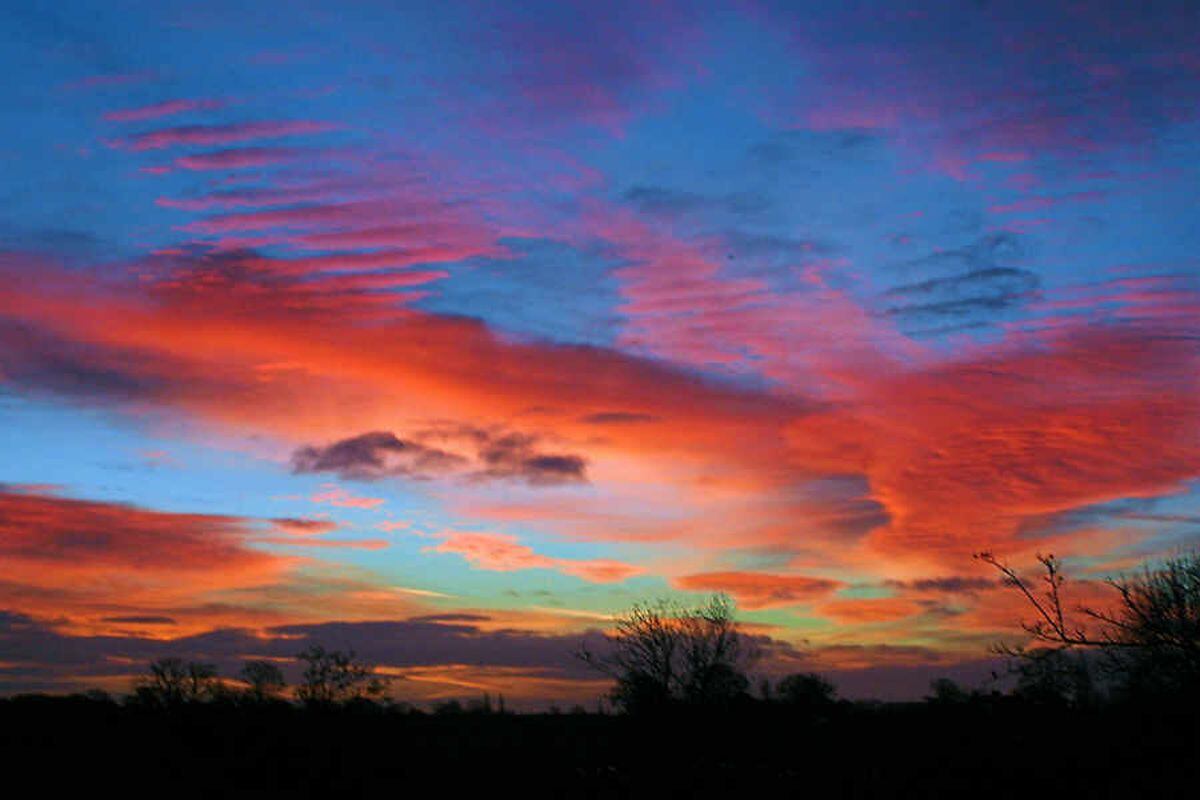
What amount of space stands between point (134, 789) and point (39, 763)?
4.54m

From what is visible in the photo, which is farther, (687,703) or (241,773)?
(687,703)

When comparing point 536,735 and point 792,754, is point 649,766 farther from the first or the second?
point 536,735

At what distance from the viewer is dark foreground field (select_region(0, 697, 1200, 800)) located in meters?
33.0

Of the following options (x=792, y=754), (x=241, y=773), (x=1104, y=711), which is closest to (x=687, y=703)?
(x=792, y=754)

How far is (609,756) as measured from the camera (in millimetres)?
46156

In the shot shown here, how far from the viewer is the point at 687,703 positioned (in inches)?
2210

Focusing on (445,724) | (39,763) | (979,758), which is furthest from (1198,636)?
(445,724)

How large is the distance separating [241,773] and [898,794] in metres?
22.4

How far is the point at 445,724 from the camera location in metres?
66.8

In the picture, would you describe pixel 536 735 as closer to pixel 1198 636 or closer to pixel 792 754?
pixel 792 754

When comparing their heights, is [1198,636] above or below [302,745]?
above

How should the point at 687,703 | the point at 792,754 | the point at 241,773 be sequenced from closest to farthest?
the point at 241,773 → the point at 792,754 → the point at 687,703

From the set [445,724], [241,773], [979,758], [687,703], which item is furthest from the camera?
[445,724]

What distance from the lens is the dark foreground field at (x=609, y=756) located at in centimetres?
3303
